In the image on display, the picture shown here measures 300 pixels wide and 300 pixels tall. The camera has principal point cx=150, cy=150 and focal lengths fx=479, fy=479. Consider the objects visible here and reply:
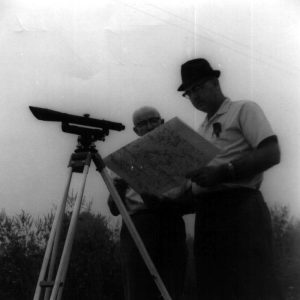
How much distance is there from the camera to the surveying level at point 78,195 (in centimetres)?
183

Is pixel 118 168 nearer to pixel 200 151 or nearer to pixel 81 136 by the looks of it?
pixel 81 136

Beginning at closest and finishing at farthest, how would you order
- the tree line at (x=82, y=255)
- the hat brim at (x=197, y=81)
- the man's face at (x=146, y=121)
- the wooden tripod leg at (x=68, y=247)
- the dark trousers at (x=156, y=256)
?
the wooden tripod leg at (x=68, y=247)
the hat brim at (x=197, y=81)
the dark trousers at (x=156, y=256)
the man's face at (x=146, y=121)
the tree line at (x=82, y=255)

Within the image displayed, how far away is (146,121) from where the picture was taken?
2.44 m

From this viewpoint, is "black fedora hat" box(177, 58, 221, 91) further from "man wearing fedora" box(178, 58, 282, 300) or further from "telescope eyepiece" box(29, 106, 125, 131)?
"telescope eyepiece" box(29, 106, 125, 131)

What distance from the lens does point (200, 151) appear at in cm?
187

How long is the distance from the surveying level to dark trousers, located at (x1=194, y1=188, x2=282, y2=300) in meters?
0.25

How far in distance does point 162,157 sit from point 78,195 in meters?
0.37

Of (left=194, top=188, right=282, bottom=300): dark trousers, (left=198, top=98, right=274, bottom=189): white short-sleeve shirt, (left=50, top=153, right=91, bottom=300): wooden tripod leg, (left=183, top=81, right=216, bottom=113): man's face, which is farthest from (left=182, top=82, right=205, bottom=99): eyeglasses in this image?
(left=50, top=153, right=91, bottom=300): wooden tripod leg

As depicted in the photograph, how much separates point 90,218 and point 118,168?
4.31 metres

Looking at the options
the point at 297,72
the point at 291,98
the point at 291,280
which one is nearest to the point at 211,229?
the point at 297,72

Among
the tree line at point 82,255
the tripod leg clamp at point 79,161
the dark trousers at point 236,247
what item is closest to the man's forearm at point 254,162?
the dark trousers at point 236,247

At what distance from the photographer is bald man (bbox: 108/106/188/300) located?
2.29m

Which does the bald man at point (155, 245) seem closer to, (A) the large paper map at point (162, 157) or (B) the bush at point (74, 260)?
(A) the large paper map at point (162, 157)

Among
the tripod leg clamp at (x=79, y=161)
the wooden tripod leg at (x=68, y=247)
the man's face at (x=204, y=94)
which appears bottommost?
the wooden tripod leg at (x=68, y=247)
